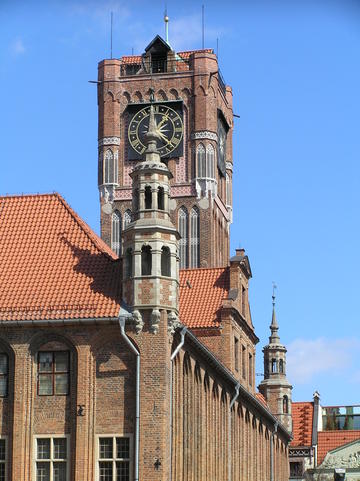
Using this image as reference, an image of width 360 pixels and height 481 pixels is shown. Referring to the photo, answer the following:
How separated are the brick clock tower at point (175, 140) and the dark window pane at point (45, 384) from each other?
171 feet

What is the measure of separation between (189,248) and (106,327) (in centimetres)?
5360

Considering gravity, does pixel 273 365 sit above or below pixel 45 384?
above

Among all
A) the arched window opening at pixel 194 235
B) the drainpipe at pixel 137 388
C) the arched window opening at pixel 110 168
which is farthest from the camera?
the arched window opening at pixel 110 168

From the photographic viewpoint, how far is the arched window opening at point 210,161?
10556cm

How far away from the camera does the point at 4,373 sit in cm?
5141

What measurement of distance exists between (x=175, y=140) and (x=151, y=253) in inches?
2178

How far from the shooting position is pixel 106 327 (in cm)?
5075

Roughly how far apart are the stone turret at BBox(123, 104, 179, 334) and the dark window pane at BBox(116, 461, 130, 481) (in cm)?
472

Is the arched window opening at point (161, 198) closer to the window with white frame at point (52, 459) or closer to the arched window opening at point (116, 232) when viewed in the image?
the window with white frame at point (52, 459)

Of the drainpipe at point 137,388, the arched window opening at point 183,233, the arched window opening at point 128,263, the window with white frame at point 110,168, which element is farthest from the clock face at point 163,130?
the drainpipe at point 137,388

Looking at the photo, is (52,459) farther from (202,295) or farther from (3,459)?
(202,295)

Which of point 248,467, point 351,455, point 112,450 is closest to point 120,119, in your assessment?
point 351,455

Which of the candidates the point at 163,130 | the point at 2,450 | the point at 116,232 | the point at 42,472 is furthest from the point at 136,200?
the point at 163,130

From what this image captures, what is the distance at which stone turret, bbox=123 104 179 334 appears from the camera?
166 ft
